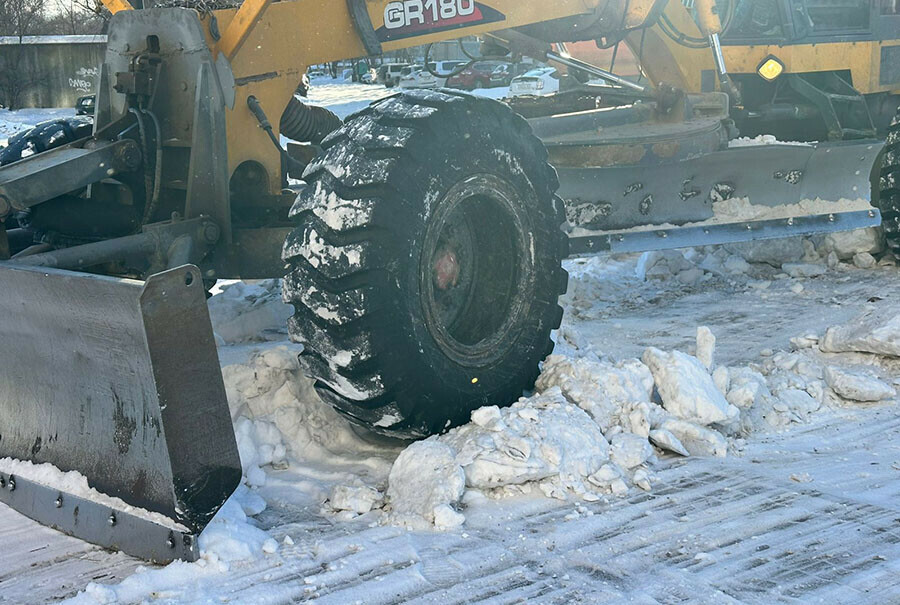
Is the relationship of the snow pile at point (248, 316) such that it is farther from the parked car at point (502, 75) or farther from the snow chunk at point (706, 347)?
the parked car at point (502, 75)

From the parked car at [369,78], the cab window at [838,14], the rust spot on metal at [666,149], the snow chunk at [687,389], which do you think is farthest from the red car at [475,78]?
the snow chunk at [687,389]

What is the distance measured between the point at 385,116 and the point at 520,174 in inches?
28.9

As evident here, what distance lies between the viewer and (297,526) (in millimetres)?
3711

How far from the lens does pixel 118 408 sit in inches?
142

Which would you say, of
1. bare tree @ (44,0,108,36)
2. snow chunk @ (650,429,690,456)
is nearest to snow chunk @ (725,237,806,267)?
snow chunk @ (650,429,690,456)

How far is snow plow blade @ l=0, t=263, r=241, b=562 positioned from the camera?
11.1ft

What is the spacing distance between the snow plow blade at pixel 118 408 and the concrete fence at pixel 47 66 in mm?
24858

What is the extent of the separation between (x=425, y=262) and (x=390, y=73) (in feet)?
100

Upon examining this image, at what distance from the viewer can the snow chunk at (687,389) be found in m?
4.47

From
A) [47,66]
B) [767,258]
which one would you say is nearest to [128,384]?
[767,258]

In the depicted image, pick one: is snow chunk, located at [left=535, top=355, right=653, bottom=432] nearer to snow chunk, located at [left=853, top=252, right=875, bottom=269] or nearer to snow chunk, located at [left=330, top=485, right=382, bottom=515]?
snow chunk, located at [left=330, top=485, right=382, bottom=515]

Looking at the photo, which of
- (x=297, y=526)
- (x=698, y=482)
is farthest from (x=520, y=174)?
(x=297, y=526)

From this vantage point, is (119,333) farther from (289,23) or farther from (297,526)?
(289,23)

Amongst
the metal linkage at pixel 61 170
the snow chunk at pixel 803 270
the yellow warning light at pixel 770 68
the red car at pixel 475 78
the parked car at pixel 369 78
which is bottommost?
the snow chunk at pixel 803 270
